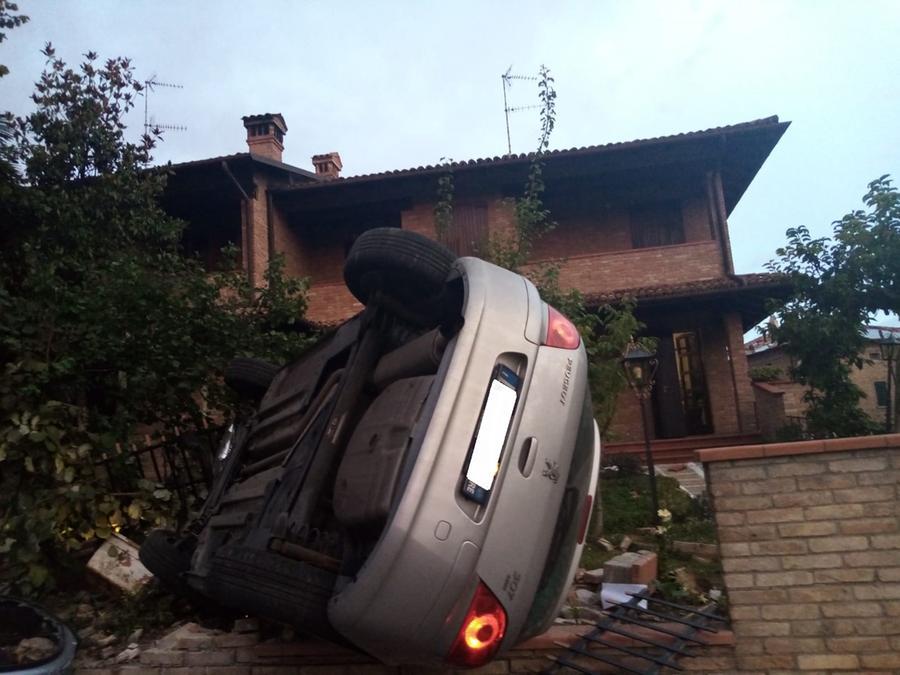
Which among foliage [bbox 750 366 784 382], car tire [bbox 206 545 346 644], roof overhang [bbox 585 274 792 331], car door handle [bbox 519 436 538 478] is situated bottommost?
car tire [bbox 206 545 346 644]

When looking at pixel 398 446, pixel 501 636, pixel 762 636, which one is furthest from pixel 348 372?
pixel 762 636

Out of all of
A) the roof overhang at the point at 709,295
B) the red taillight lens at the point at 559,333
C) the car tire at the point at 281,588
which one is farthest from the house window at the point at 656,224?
the car tire at the point at 281,588

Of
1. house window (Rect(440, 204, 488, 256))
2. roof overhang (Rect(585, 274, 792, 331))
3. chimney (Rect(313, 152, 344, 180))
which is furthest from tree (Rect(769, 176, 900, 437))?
chimney (Rect(313, 152, 344, 180))

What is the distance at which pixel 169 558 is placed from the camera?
404 cm

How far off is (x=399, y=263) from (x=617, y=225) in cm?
1157

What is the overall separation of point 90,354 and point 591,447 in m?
4.88

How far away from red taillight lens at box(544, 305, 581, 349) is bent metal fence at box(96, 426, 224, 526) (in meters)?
4.10

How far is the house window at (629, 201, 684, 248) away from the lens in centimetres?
1370

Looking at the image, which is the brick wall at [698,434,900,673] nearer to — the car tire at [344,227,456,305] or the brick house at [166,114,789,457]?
the car tire at [344,227,456,305]

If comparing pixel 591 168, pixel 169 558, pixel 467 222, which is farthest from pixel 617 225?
pixel 169 558

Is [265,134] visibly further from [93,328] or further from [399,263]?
[399,263]

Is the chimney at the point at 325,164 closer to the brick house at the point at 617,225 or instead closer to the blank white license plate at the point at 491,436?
the brick house at the point at 617,225

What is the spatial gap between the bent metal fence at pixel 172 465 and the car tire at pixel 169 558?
1533 millimetres

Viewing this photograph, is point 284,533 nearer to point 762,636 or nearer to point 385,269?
point 385,269
